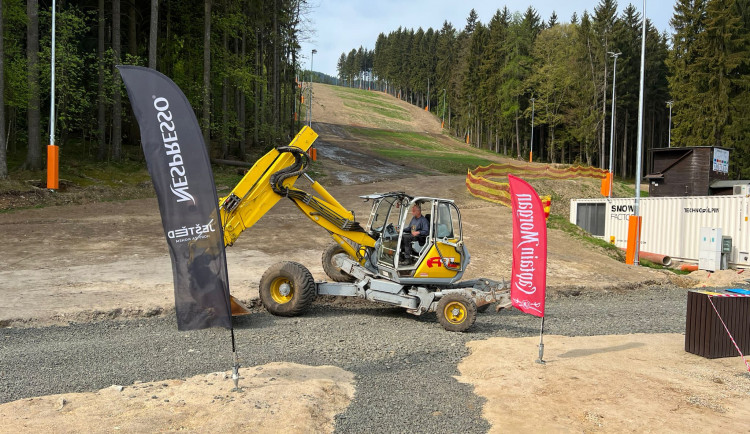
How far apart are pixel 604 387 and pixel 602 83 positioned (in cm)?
6326

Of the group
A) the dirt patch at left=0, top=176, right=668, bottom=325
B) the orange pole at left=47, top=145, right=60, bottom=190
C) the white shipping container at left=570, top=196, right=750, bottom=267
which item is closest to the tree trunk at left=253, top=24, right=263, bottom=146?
the dirt patch at left=0, top=176, right=668, bottom=325

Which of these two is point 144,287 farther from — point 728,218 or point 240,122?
point 240,122

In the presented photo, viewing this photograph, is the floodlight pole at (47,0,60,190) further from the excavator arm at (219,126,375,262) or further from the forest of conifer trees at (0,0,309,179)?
the excavator arm at (219,126,375,262)

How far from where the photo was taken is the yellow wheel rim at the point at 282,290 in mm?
10758

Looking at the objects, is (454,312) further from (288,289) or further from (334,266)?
(334,266)

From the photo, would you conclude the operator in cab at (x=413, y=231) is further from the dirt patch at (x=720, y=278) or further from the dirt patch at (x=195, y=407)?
the dirt patch at (x=720, y=278)

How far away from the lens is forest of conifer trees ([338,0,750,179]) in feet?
161

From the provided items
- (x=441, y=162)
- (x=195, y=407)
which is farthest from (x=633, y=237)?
(x=441, y=162)

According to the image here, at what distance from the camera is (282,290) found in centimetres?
1077

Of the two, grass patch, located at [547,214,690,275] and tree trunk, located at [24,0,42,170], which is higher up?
tree trunk, located at [24,0,42,170]

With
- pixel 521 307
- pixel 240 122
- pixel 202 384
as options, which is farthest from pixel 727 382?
pixel 240 122

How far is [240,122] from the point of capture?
36625 millimetres

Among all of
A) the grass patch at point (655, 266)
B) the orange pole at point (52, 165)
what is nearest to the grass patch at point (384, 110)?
the grass patch at point (655, 266)

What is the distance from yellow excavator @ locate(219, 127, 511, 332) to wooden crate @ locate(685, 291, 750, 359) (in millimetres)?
3216
